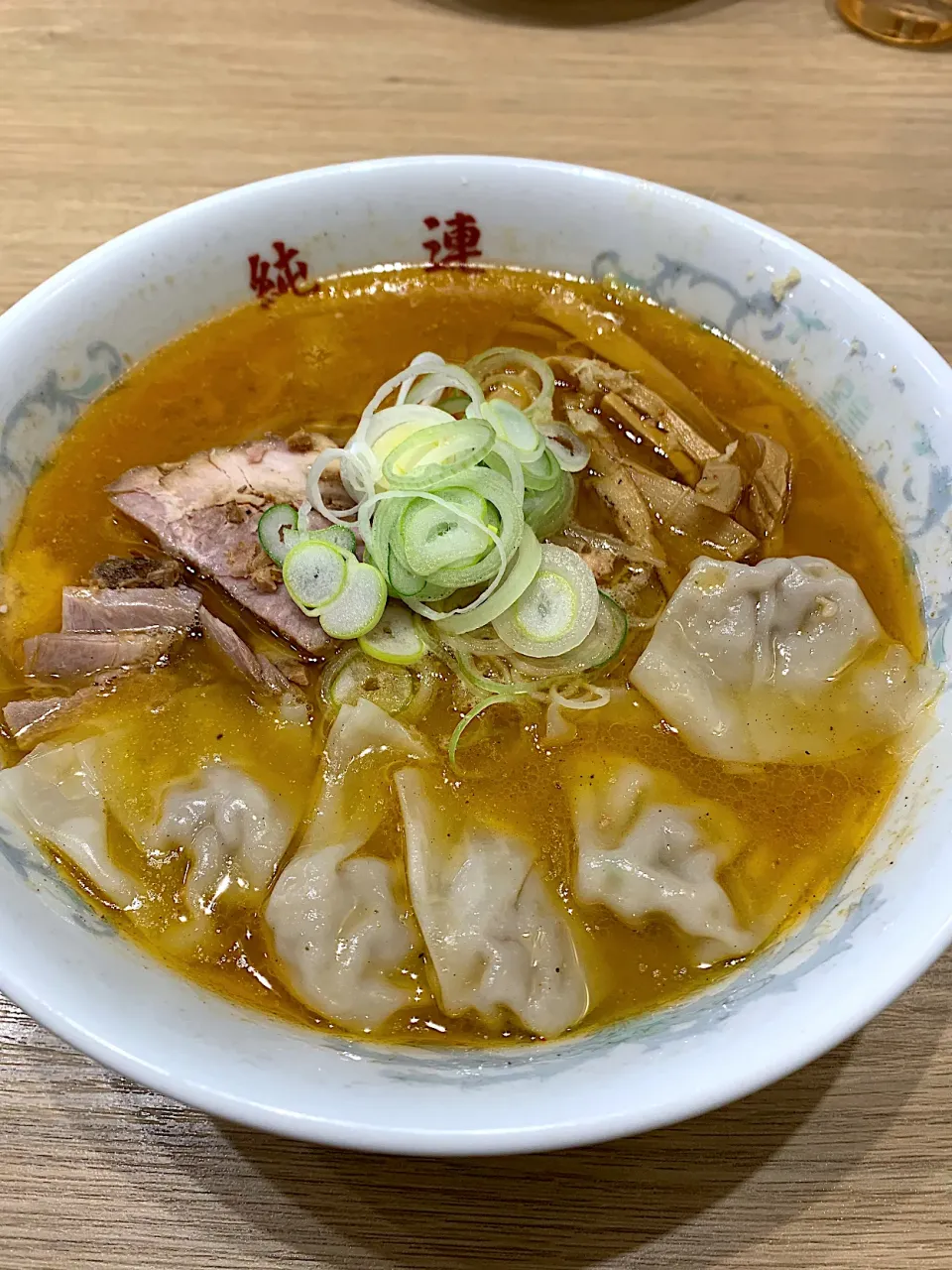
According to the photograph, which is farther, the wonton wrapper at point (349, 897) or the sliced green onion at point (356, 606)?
the sliced green onion at point (356, 606)

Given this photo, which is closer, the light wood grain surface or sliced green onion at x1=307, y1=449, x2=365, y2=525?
the light wood grain surface

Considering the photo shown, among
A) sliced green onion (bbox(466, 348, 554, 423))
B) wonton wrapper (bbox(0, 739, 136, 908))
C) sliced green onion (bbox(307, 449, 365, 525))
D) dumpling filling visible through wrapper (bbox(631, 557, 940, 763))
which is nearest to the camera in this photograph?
wonton wrapper (bbox(0, 739, 136, 908))

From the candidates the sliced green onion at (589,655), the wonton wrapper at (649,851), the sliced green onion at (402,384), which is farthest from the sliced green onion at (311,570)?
the wonton wrapper at (649,851)

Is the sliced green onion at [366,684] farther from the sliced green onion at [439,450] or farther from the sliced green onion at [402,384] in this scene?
the sliced green onion at [402,384]

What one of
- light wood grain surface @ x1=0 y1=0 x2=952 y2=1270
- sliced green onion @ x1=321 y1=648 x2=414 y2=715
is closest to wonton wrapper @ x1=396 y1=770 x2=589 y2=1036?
sliced green onion @ x1=321 y1=648 x2=414 y2=715

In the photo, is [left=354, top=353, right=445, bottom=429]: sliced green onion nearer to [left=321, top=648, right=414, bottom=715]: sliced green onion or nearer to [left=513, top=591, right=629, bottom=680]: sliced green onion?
[left=321, top=648, right=414, bottom=715]: sliced green onion

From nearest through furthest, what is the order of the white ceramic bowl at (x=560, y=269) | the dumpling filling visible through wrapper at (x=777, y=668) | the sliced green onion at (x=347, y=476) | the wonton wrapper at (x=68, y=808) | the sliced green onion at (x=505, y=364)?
the white ceramic bowl at (x=560, y=269) < the wonton wrapper at (x=68, y=808) < the dumpling filling visible through wrapper at (x=777, y=668) < the sliced green onion at (x=347, y=476) < the sliced green onion at (x=505, y=364)
